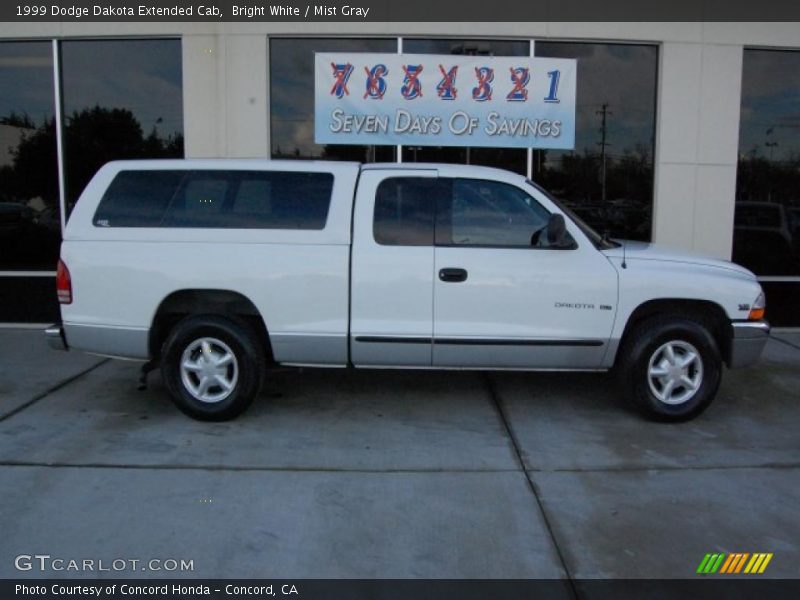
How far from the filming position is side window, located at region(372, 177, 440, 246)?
5.62 meters

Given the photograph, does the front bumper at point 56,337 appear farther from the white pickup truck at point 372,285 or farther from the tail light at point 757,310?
the tail light at point 757,310

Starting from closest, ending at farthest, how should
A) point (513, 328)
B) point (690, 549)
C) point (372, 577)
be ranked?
point (372, 577) < point (690, 549) < point (513, 328)

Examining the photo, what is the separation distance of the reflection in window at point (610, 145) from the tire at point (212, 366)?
515 cm

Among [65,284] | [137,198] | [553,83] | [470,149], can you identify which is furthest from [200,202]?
[553,83]

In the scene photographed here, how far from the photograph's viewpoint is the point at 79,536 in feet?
12.8

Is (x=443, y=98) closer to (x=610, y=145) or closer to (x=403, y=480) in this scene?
(x=610, y=145)

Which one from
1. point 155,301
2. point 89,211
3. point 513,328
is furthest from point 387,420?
point 89,211

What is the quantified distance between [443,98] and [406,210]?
3.96m

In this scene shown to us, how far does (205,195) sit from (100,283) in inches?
40.1

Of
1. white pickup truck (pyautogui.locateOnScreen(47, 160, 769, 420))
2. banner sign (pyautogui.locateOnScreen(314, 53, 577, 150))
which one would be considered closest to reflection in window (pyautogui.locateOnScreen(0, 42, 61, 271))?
banner sign (pyautogui.locateOnScreen(314, 53, 577, 150))

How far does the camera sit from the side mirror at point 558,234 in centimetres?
544

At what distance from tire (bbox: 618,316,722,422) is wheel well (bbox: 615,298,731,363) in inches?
2.8
